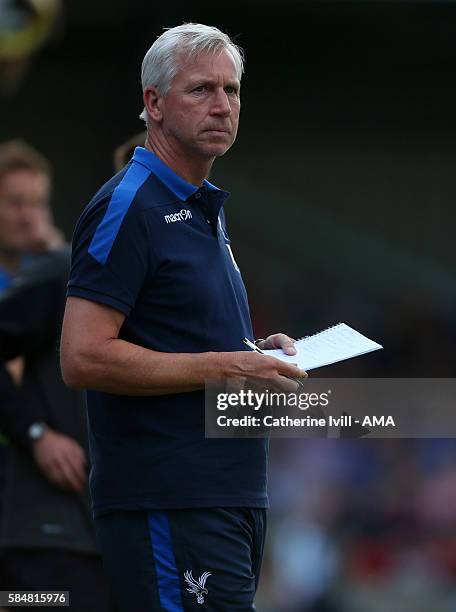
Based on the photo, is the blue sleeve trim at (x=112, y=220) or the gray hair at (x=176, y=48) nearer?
the blue sleeve trim at (x=112, y=220)

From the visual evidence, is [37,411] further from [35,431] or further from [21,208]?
[21,208]

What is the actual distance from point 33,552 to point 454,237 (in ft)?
31.7

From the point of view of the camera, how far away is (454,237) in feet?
44.5

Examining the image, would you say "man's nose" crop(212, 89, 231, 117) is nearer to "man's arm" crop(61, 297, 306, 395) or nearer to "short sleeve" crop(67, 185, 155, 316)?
"short sleeve" crop(67, 185, 155, 316)

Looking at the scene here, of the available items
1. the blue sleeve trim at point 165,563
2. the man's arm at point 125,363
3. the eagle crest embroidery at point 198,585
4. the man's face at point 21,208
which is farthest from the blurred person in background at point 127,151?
the eagle crest embroidery at point 198,585

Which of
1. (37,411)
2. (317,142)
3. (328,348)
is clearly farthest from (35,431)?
(317,142)

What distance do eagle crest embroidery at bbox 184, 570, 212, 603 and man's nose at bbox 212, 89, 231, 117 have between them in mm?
1113

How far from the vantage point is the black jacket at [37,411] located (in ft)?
14.9

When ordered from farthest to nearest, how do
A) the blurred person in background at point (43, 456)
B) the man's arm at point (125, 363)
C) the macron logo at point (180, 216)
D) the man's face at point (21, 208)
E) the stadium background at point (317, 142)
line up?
the stadium background at point (317, 142), the man's face at point (21, 208), the blurred person in background at point (43, 456), the macron logo at point (180, 216), the man's arm at point (125, 363)

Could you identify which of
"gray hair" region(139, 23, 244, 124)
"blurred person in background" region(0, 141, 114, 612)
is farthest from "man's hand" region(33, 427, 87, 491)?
"gray hair" region(139, 23, 244, 124)

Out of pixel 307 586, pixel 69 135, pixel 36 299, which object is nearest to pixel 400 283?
pixel 69 135

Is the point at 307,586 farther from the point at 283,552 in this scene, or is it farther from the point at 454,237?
the point at 454,237

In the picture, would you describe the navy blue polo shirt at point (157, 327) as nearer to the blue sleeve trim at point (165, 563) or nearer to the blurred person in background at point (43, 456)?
the blue sleeve trim at point (165, 563)

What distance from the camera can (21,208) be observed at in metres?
5.20
